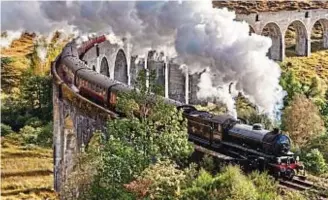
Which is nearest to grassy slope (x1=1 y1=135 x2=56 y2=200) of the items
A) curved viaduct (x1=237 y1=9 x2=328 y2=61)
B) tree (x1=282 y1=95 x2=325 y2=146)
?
tree (x1=282 y1=95 x2=325 y2=146)

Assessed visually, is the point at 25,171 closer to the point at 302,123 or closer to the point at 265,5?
the point at 302,123

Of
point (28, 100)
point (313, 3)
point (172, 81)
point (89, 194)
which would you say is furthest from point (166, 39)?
point (313, 3)

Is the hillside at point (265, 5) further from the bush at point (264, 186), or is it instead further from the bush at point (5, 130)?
the bush at point (264, 186)

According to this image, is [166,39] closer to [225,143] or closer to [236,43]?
[236,43]

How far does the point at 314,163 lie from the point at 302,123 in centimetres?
557

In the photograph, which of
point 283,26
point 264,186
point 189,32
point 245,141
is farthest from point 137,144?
point 283,26

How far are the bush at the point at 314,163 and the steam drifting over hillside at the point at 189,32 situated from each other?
1787 millimetres

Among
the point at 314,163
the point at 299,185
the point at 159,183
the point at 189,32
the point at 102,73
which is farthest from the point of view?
the point at 102,73

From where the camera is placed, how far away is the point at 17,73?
39.7 metres

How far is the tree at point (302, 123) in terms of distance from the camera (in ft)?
69.0

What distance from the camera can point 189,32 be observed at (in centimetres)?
2155

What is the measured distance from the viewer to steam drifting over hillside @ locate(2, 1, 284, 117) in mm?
17953

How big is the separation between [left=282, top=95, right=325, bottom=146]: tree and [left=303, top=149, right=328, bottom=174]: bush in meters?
3.84

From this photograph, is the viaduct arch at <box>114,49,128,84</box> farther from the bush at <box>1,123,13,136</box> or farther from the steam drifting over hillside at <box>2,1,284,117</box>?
the bush at <box>1,123,13,136</box>
